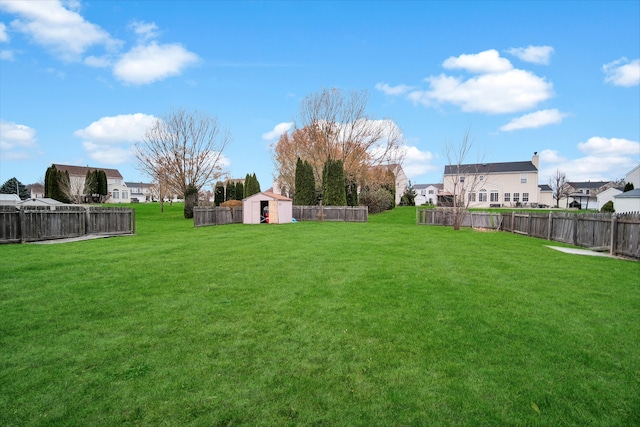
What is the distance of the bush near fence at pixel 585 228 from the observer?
1145 cm

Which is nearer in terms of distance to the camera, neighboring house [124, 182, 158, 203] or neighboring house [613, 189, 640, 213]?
neighboring house [613, 189, 640, 213]

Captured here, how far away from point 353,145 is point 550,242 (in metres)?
24.9

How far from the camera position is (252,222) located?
27.5m

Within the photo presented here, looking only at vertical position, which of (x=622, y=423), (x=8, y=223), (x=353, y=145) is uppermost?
(x=353, y=145)

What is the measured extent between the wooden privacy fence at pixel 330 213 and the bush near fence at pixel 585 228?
10996 millimetres

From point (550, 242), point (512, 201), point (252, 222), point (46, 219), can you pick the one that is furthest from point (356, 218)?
point (512, 201)

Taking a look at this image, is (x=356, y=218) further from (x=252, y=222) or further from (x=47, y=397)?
(x=47, y=397)

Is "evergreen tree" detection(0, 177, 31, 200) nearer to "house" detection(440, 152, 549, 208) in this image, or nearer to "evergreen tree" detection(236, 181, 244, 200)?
"evergreen tree" detection(236, 181, 244, 200)

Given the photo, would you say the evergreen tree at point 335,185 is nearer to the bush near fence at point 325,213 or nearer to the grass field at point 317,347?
the bush near fence at point 325,213

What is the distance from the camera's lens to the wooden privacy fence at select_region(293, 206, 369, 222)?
30.9 metres

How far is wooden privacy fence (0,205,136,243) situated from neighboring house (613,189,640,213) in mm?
36170

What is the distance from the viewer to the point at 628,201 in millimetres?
29547

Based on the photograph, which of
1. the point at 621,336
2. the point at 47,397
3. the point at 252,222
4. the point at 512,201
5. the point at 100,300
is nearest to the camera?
the point at 47,397

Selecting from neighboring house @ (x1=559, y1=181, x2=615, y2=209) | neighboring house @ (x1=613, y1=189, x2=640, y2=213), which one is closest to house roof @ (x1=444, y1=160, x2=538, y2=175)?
neighboring house @ (x1=559, y1=181, x2=615, y2=209)
